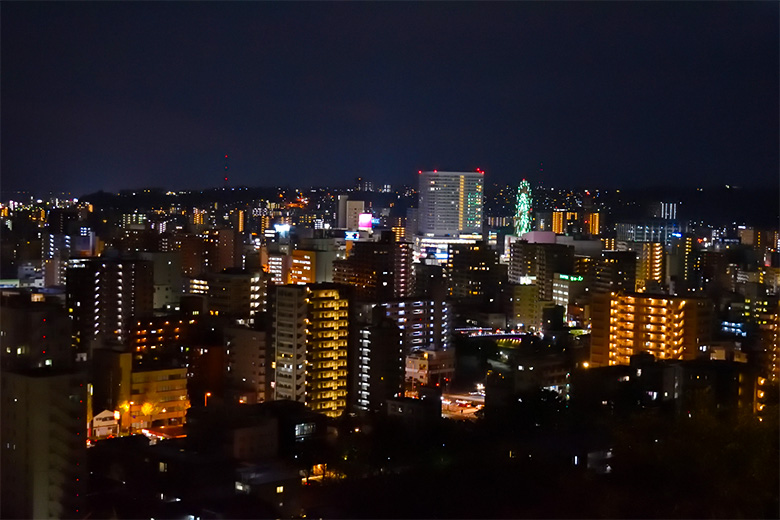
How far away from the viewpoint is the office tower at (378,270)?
13.0m

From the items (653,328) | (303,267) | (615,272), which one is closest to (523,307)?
(615,272)

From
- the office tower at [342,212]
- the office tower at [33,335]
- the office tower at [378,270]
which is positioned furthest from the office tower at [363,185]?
the office tower at [33,335]

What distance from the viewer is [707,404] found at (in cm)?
673

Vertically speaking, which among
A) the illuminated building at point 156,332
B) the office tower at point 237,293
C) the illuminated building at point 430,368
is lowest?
the illuminated building at point 430,368

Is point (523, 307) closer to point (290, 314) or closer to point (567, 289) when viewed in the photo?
point (567, 289)

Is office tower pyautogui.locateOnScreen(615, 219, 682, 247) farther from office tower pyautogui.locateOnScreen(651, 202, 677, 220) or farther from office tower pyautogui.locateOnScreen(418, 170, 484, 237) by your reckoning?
office tower pyautogui.locateOnScreen(418, 170, 484, 237)

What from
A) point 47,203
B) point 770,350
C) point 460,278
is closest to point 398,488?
point 770,350

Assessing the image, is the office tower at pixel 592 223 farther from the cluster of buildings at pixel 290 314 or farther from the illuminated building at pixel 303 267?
the illuminated building at pixel 303 267

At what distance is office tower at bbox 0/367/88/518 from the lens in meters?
4.62

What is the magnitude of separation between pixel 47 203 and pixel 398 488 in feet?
22.9

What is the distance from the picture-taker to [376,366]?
26.6 ft

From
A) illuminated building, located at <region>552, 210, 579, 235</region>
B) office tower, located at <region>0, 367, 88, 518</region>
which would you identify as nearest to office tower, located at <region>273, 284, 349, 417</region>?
office tower, located at <region>0, 367, 88, 518</region>

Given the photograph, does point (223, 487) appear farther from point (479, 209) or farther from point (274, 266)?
point (479, 209)

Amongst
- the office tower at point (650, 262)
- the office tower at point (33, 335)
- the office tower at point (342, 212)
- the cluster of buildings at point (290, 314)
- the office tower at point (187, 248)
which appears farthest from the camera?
the office tower at point (342, 212)
